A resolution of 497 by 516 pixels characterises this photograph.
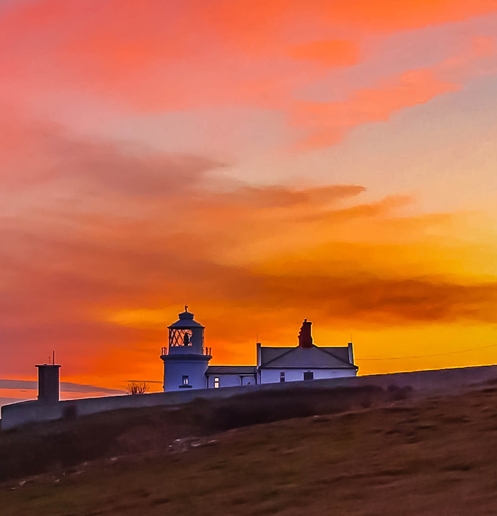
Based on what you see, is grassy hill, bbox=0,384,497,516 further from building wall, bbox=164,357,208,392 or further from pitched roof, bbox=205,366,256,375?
pitched roof, bbox=205,366,256,375

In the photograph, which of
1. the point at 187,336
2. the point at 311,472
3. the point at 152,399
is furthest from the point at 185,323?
the point at 311,472

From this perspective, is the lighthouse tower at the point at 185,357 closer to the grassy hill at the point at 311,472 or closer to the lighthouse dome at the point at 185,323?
the lighthouse dome at the point at 185,323

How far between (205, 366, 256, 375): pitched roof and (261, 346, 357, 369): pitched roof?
1.49 m

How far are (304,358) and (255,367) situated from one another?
3643mm

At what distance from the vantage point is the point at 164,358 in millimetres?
61938

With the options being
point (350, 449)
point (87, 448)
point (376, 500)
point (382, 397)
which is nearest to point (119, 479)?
point (350, 449)

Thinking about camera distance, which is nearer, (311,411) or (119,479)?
(119,479)

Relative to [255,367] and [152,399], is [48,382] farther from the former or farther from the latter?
[255,367]

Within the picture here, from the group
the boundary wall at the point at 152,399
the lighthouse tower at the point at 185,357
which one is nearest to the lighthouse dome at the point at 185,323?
the lighthouse tower at the point at 185,357

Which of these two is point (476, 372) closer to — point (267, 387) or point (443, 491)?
point (267, 387)

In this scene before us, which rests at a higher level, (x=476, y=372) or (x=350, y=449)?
(x=476, y=372)

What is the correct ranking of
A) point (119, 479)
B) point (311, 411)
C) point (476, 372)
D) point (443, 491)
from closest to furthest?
point (443, 491) → point (119, 479) → point (476, 372) → point (311, 411)

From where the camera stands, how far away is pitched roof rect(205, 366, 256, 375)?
63513mm

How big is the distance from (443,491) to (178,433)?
2111cm
